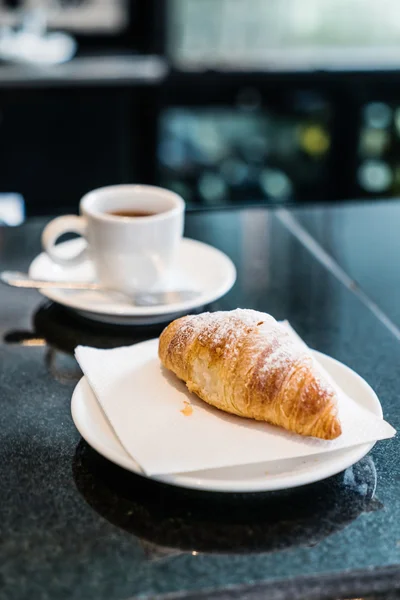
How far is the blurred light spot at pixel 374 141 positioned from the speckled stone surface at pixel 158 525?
7.05ft

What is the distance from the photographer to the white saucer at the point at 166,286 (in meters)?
0.98

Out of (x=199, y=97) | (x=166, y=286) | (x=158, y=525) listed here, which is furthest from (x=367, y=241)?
(x=199, y=97)

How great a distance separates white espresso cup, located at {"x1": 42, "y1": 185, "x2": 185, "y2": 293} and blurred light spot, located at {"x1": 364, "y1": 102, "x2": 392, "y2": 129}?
6.44 ft

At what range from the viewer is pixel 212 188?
10.0ft

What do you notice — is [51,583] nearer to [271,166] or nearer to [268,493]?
[268,493]

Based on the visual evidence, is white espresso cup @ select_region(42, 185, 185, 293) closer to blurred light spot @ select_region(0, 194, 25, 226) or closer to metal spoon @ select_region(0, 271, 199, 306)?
metal spoon @ select_region(0, 271, 199, 306)

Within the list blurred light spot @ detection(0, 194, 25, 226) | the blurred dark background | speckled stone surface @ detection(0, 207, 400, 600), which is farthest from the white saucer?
the blurred dark background

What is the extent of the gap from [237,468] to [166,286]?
0.45m

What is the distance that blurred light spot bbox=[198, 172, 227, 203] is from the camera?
3.04 metres

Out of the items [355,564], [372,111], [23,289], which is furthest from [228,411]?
[372,111]

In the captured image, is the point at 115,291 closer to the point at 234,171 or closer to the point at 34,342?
the point at 34,342

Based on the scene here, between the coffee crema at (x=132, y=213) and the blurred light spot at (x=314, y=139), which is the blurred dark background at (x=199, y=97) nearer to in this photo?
the blurred light spot at (x=314, y=139)

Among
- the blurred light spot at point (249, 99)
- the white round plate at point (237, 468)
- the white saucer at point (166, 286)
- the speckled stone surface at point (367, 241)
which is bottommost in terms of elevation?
the blurred light spot at point (249, 99)

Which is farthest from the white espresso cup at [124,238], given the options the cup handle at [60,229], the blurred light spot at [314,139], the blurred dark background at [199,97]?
the blurred light spot at [314,139]
